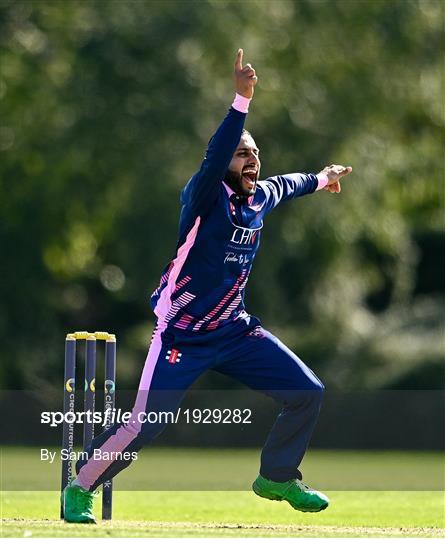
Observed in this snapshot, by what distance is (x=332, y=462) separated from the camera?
54.7 feet

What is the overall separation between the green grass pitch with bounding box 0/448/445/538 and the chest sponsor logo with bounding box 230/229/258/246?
5.23 ft

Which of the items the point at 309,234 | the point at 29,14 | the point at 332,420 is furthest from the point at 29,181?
the point at 332,420

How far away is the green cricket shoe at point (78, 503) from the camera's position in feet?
26.6

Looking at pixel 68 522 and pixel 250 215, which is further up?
pixel 250 215

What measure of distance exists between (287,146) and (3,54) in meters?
4.31

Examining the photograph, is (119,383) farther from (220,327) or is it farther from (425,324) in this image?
(220,327)

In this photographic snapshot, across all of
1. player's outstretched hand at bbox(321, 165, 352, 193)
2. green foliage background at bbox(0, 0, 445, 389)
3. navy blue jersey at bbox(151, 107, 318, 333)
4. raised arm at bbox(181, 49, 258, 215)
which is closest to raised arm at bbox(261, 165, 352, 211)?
player's outstretched hand at bbox(321, 165, 352, 193)

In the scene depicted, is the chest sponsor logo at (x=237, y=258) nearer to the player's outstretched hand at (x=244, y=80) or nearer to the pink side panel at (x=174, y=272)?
the pink side panel at (x=174, y=272)

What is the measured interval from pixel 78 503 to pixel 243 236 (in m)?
1.75

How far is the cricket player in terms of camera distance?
7.90m

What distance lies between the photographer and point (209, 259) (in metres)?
7.95

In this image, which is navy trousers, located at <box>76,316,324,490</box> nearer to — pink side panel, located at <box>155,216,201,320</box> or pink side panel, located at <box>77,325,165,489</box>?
pink side panel, located at <box>77,325,165,489</box>

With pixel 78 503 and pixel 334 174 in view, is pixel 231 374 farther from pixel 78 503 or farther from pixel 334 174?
pixel 334 174

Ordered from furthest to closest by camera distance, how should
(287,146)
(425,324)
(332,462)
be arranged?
(425,324), (287,146), (332,462)
